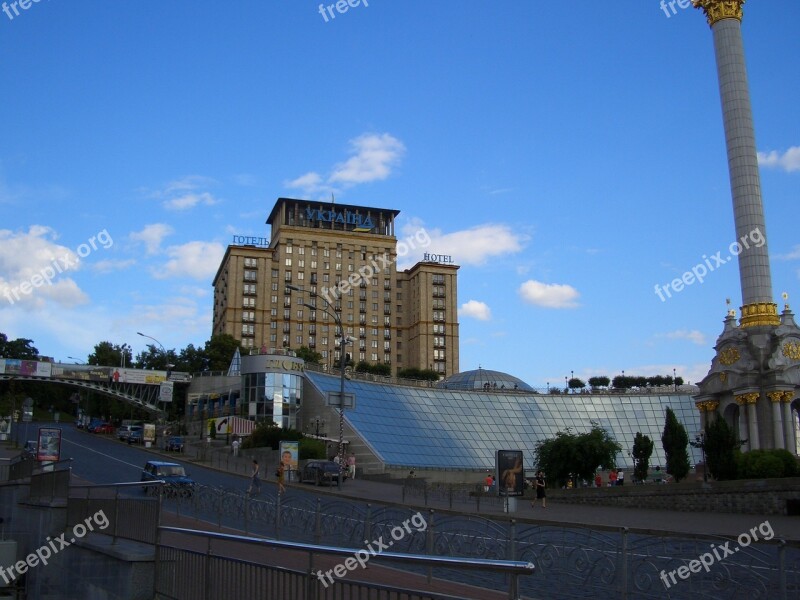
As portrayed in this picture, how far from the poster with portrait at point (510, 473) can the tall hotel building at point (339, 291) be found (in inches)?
4361

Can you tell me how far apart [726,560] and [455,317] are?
480 feet

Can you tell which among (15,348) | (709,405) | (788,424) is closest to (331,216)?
(15,348)

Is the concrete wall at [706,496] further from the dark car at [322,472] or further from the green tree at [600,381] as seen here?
the green tree at [600,381]

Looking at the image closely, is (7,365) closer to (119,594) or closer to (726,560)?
(119,594)

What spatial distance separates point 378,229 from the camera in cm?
16162

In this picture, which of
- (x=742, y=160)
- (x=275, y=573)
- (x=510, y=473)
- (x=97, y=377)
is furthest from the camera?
(x=97, y=377)

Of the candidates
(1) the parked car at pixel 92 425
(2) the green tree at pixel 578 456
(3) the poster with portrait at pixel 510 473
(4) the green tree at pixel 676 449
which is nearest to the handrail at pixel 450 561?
(3) the poster with portrait at pixel 510 473

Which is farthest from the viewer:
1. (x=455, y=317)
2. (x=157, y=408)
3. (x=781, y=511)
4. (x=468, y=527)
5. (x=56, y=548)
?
(x=455, y=317)

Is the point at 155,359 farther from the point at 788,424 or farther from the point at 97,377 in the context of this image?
the point at 788,424

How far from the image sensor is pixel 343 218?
15888cm

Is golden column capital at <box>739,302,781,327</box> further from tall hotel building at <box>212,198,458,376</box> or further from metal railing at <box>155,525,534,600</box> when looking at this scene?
tall hotel building at <box>212,198,458,376</box>

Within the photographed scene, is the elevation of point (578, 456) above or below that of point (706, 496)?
above

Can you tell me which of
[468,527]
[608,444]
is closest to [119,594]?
[468,527]

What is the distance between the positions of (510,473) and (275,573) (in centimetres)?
2498
